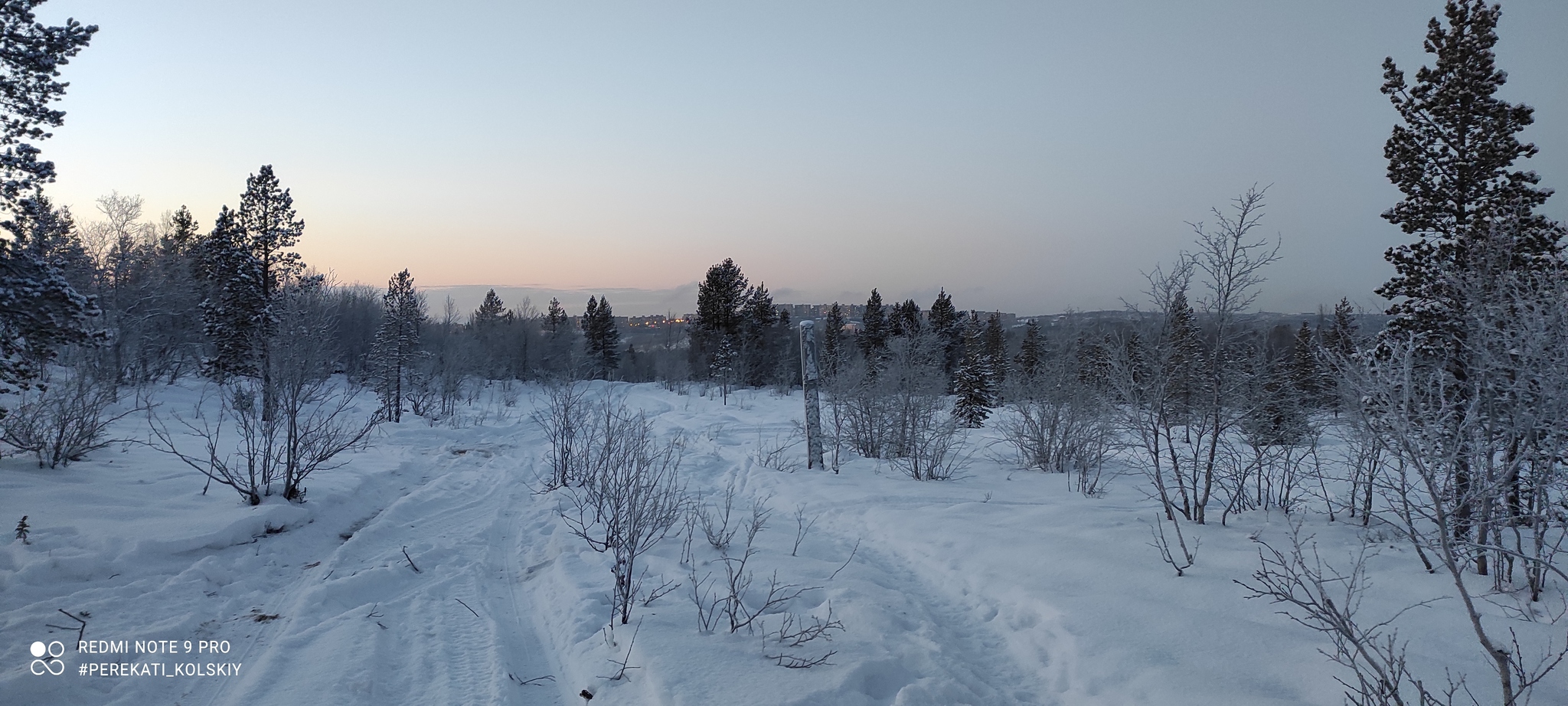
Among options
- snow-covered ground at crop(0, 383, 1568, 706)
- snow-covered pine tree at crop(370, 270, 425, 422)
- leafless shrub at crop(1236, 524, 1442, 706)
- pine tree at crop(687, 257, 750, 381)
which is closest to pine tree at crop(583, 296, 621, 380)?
pine tree at crop(687, 257, 750, 381)

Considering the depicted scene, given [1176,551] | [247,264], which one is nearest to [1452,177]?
[1176,551]

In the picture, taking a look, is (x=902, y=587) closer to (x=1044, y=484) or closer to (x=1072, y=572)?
(x=1072, y=572)

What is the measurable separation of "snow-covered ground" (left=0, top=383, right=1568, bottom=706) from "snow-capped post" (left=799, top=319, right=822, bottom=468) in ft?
11.3

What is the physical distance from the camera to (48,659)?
148 inches

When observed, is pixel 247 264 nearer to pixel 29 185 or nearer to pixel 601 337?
pixel 29 185

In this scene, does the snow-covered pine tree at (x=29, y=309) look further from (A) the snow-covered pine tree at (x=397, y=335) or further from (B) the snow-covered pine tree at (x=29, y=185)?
(A) the snow-covered pine tree at (x=397, y=335)

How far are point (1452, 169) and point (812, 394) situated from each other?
9.10 metres

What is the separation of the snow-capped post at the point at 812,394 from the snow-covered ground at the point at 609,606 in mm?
3456

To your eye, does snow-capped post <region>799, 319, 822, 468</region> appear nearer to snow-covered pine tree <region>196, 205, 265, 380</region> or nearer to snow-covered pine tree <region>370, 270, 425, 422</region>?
snow-covered pine tree <region>370, 270, 425, 422</region>

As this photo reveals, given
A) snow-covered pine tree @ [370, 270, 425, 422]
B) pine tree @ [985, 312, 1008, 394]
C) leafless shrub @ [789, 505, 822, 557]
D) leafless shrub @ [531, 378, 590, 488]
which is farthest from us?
pine tree @ [985, 312, 1008, 394]

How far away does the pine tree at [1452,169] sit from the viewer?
738 centimetres

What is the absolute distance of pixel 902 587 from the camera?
230 inches

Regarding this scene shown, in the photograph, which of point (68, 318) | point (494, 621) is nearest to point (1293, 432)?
point (494, 621)

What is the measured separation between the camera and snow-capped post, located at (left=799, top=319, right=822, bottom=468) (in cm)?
1187
